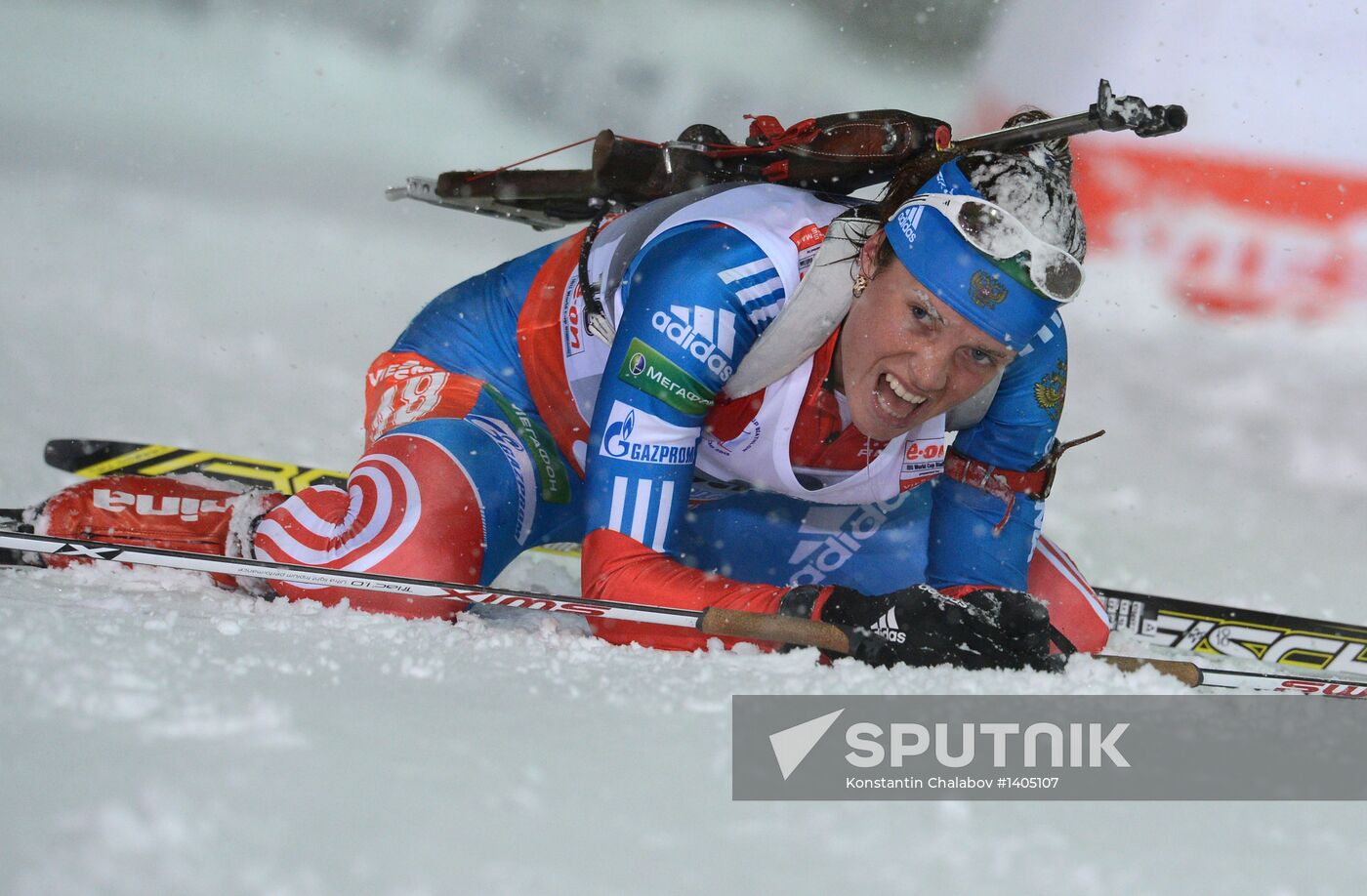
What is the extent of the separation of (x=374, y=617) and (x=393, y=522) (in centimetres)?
32

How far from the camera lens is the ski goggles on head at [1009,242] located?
1.96 metres

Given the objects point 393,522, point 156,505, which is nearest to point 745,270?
point 393,522

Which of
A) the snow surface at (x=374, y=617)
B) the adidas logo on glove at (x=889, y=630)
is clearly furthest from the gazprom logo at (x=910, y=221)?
the snow surface at (x=374, y=617)

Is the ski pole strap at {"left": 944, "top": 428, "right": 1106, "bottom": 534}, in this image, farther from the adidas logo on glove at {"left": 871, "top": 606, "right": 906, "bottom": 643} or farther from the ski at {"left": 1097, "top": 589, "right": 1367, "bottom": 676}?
the adidas logo on glove at {"left": 871, "top": 606, "right": 906, "bottom": 643}

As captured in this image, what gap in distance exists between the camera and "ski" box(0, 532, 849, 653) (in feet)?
6.26

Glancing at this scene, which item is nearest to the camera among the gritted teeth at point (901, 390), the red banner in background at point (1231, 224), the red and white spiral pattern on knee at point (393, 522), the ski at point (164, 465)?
the gritted teeth at point (901, 390)

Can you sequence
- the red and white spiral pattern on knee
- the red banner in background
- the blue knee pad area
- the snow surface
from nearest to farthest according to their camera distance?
1. the snow surface
2. the red and white spiral pattern on knee
3. the blue knee pad area
4. the red banner in background

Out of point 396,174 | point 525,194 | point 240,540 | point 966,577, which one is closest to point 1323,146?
point 966,577

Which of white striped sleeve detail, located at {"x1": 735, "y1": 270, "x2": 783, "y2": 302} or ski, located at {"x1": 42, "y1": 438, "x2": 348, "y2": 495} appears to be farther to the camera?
ski, located at {"x1": 42, "y1": 438, "x2": 348, "y2": 495}

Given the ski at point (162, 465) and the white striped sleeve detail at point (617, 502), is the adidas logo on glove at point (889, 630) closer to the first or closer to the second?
the white striped sleeve detail at point (617, 502)

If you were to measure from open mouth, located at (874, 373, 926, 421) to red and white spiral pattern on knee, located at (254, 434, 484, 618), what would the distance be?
76 cm

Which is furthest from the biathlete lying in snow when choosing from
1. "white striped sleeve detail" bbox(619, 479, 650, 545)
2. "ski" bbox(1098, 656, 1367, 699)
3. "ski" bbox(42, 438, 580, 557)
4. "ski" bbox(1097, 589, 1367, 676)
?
"ski" bbox(42, 438, 580, 557)

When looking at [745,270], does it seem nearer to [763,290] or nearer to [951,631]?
[763,290]

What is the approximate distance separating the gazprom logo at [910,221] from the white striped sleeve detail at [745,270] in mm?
222
